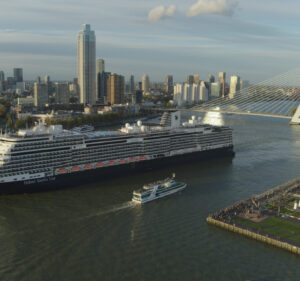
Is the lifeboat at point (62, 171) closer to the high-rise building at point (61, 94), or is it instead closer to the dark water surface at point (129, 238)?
the dark water surface at point (129, 238)

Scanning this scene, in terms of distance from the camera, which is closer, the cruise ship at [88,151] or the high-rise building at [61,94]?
the cruise ship at [88,151]

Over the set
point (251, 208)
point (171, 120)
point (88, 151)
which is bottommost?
point (251, 208)

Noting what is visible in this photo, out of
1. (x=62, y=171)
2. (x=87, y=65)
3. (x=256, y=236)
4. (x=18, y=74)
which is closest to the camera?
(x=256, y=236)

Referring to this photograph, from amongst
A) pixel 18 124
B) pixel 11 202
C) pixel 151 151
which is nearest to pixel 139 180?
pixel 151 151

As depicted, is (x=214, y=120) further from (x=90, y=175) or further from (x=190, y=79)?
(x=190, y=79)

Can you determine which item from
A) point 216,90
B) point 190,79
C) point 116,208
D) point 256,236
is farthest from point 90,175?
point 190,79

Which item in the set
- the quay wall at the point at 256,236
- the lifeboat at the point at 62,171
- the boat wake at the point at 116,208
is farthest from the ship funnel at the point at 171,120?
the quay wall at the point at 256,236
